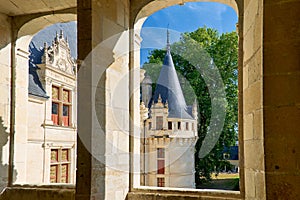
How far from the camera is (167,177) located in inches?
308

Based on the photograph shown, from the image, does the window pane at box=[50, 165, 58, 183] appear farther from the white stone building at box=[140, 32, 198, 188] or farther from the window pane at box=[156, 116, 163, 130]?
the window pane at box=[156, 116, 163, 130]

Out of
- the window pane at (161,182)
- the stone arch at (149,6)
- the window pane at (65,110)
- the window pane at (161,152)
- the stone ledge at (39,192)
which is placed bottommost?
the window pane at (161,182)

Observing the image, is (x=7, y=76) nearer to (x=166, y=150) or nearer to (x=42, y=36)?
(x=42, y=36)

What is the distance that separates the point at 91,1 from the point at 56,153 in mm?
5199

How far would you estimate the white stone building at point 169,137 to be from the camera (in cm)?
782

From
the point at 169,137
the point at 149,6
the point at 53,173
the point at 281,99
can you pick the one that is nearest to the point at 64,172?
the point at 53,173

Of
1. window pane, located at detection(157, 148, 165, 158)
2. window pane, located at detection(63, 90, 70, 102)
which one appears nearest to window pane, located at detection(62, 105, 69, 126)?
window pane, located at detection(63, 90, 70, 102)

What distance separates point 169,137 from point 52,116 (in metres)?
2.90

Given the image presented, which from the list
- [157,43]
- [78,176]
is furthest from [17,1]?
[157,43]

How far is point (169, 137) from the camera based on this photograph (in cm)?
810

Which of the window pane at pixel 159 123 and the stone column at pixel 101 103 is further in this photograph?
the window pane at pixel 159 123

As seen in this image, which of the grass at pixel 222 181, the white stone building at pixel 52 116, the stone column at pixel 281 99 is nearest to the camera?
the stone column at pixel 281 99

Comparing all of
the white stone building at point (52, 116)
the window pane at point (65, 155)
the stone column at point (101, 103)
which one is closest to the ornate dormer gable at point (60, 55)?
the white stone building at point (52, 116)

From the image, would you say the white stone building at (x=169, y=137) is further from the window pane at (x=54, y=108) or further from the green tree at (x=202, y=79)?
the window pane at (x=54, y=108)
